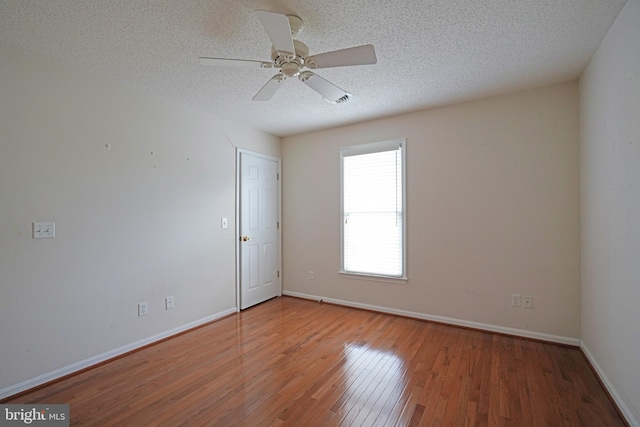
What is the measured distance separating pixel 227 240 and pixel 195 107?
1613 mm

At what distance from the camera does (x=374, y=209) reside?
375cm

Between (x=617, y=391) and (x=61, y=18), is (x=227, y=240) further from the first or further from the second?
(x=617, y=391)

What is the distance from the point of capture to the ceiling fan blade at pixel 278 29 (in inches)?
54.4

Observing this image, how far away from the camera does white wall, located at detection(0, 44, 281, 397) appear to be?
80.5 inches

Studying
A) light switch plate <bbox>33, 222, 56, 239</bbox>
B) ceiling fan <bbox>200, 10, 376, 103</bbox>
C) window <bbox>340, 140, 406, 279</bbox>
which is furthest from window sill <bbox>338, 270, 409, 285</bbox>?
light switch plate <bbox>33, 222, 56, 239</bbox>

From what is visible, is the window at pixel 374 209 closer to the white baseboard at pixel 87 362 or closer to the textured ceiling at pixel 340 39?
the textured ceiling at pixel 340 39

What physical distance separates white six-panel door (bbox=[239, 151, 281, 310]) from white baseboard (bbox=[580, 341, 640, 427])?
11.6 feet

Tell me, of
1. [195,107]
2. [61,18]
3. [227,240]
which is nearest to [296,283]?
[227,240]

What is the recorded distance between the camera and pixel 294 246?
4.42 m

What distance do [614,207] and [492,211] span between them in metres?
1.10

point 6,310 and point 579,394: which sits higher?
point 6,310

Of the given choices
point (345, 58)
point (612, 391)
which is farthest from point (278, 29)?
point (612, 391)

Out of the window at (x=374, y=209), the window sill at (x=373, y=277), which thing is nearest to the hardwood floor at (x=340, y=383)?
the window sill at (x=373, y=277)

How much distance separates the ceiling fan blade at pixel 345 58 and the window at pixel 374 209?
1.94m
